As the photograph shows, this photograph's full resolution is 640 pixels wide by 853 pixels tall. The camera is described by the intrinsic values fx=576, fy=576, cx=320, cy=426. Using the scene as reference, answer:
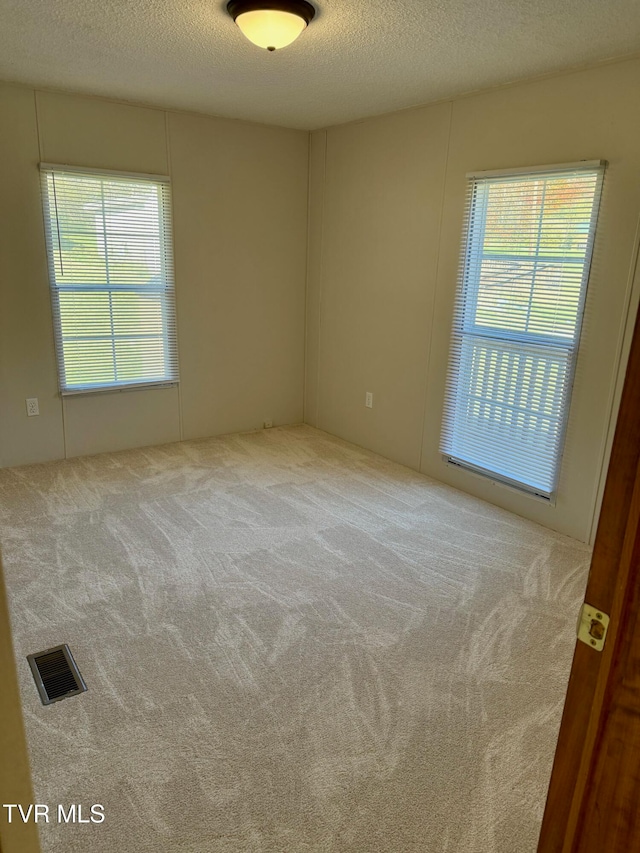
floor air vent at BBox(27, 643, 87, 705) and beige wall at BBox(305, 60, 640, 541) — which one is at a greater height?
beige wall at BBox(305, 60, 640, 541)

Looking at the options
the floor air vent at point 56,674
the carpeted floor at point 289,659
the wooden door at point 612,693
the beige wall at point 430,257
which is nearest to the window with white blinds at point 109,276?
the carpeted floor at point 289,659

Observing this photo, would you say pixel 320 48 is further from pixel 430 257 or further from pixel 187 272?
pixel 187 272

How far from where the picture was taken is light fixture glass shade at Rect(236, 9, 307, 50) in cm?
232

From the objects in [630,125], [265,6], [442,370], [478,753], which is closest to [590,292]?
[630,125]

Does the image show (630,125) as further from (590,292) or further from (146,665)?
(146,665)

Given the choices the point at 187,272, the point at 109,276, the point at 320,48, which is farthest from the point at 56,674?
the point at 187,272

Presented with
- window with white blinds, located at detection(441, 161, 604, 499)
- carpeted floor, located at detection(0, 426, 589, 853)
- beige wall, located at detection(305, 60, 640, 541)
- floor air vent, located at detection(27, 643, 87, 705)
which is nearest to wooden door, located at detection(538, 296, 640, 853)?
carpeted floor, located at detection(0, 426, 589, 853)

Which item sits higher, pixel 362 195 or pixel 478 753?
pixel 362 195

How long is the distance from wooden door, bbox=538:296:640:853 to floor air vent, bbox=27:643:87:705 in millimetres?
1745

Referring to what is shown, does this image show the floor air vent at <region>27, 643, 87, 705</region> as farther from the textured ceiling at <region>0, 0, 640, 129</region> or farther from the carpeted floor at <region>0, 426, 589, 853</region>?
the textured ceiling at <region>0, 0, 640, 129</region>

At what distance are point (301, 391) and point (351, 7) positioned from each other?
335cm

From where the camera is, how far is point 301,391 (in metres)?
5.38

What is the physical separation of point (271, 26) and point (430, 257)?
74.0 inches

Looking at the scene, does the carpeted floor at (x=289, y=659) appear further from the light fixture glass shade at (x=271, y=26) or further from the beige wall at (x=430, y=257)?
the light fixture glass shade at (x=271, y=26)
